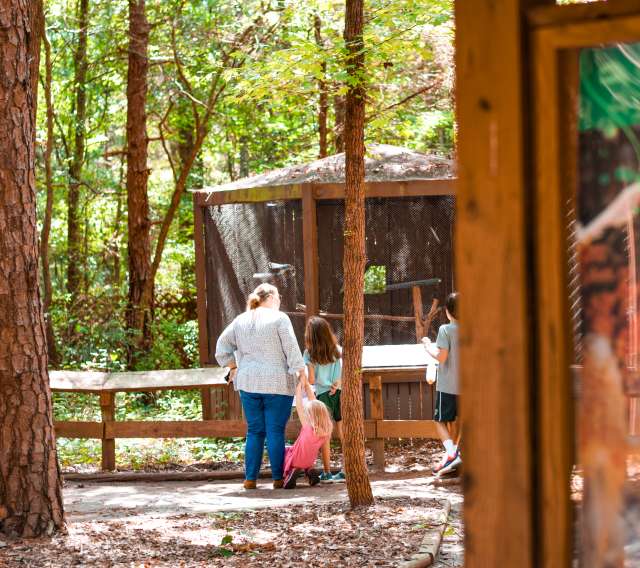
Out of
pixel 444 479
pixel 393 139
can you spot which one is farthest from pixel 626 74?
pixel 393 139

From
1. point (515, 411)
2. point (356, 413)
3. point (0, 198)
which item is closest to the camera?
point (515, 411)

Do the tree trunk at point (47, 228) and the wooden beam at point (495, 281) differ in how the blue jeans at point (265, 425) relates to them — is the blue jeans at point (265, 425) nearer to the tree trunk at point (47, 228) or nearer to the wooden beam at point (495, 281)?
the wooden beam at point (495, 281)

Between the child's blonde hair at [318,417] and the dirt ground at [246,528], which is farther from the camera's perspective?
the child's blonde hair at [318,417]

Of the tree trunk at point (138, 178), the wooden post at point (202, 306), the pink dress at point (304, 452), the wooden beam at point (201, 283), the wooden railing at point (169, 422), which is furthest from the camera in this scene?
the tree trunk at point (138, 178)

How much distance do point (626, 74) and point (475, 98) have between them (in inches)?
16.0

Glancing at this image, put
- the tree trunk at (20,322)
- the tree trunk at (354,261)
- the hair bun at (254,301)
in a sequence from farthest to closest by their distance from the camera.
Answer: the hair bun at (254,301) < the tree trunk at (354,261) < the tree trunk at (20,322)

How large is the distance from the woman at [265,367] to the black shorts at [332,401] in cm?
71

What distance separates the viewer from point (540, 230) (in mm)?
2449

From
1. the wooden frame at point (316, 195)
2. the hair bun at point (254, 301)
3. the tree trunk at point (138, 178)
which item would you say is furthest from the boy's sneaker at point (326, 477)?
the tree trunk at point (138, 178)

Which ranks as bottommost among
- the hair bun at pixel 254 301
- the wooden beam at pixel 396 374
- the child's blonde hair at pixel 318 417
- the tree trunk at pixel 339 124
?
the child's blonde hair at pixel 318 417

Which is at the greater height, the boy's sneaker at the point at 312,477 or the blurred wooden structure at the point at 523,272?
the blurred wooden structure at the point at 523,272

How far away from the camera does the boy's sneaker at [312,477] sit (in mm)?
8859

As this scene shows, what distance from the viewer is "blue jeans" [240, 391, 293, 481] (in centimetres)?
859

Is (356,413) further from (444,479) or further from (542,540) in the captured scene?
(542,540)
